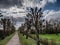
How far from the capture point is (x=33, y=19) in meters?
16.1

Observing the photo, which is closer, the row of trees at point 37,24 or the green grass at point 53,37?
the row of trees at point 37,24

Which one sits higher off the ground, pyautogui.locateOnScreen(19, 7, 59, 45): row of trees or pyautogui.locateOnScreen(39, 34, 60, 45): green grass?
pyautogui.locateOnScreen(19, 7, 59, 45): row of trees

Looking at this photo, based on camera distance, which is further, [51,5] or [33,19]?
[33,19]

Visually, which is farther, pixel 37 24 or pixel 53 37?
pixel 53 37

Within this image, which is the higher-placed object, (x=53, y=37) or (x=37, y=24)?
(x=37, y=24)

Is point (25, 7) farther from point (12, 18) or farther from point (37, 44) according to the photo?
point (37, 44)

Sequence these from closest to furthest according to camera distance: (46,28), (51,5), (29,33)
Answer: (51,5) → (46,28) → (29,33)

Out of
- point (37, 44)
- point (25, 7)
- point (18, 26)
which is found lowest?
point (37, 44)

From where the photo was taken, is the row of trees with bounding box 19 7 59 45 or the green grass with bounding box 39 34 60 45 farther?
the green grass with bounding box 39 34 60 45

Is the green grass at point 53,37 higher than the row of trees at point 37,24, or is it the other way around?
the row of trees at point 37,24

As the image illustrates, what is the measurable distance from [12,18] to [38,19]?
1418 millimetres

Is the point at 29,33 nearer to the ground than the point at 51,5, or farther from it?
nearer to the ground

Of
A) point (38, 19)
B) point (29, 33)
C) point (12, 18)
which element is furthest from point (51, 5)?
point (29, 33)

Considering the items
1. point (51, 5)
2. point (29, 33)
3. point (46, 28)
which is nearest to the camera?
point (51, 5)
